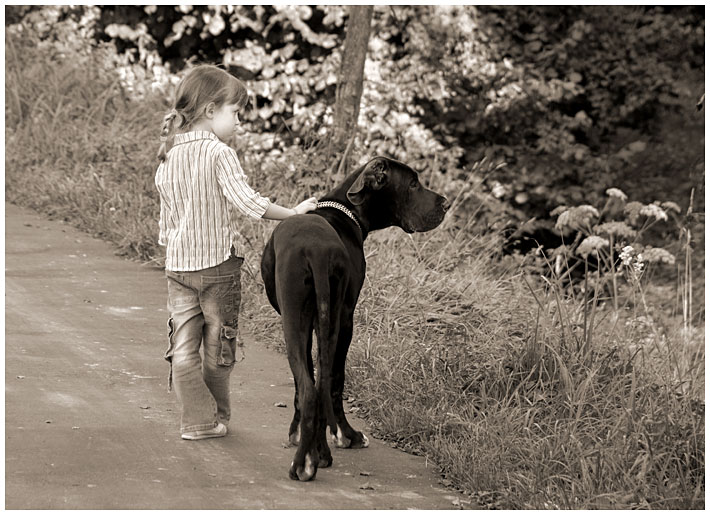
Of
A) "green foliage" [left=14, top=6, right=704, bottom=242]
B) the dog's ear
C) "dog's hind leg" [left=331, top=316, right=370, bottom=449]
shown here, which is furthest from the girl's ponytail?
"green foliage" [left=14, top=6, right=704, bottom=242]

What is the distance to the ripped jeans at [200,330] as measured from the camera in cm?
437

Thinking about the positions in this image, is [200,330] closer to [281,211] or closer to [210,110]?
[281,211]

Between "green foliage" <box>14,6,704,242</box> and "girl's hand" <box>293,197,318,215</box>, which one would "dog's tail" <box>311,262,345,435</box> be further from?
"green foliage" <box>14,6,704,242</box>

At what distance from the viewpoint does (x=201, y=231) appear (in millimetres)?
4336

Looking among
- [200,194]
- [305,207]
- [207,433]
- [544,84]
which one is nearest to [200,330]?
[207,433]

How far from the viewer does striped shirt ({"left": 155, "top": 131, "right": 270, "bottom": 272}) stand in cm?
429

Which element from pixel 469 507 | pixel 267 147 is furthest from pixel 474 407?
pixel 267 147

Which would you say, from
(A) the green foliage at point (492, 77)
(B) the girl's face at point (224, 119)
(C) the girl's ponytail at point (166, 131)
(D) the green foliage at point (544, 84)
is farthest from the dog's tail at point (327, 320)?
(D) the green foliage at point (544, 84)

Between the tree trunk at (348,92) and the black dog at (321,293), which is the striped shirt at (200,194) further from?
the tree trunk at (348,92)

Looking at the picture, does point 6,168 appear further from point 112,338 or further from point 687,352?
point 687,352

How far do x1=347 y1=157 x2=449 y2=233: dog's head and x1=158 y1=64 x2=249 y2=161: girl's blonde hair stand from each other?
0.68 metres

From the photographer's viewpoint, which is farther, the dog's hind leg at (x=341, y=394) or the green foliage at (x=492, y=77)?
the green foliage at (x=492, y=77)

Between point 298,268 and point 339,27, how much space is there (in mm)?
8365

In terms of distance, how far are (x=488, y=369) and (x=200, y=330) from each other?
1514mm
